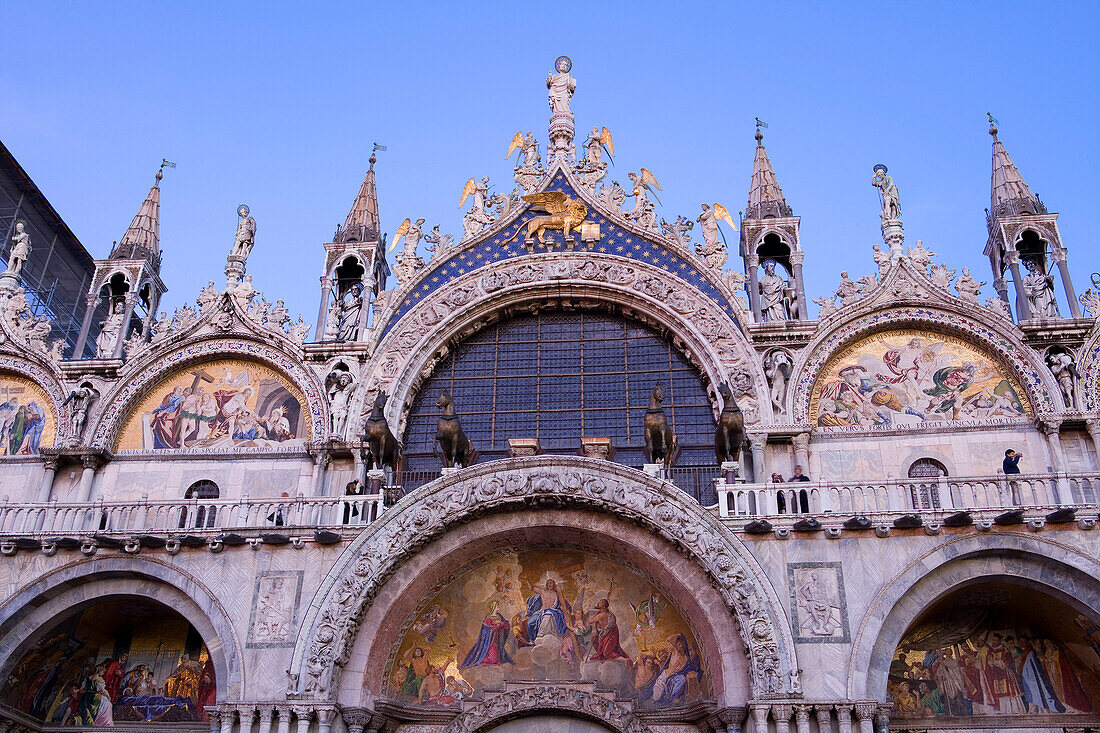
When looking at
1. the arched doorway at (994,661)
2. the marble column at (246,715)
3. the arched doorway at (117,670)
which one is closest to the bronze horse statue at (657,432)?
the arched doorway at (994,661)

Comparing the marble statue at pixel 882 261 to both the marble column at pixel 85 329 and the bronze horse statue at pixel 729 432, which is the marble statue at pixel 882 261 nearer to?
the bronze horse statue at pixel 729 432

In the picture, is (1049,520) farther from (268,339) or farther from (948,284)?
(268,339)

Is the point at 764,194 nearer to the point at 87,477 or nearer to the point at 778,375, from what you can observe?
the point at 778,375

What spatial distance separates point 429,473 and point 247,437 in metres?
3.70

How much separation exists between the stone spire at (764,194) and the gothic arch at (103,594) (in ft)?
43.1

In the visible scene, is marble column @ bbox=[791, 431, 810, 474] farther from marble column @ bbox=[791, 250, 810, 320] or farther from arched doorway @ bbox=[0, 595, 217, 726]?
arched doorway @ bbox=[0, 595, 217, 726]

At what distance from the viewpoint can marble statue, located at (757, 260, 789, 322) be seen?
19.6 metres

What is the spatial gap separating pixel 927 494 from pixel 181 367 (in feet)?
47.4

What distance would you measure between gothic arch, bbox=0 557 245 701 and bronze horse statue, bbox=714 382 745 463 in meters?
8.53

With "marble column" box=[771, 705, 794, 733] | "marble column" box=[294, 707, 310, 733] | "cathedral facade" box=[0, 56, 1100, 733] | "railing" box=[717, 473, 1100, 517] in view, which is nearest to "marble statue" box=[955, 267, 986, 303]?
"cathedral facade" box=[0, 56, 1100, 733]

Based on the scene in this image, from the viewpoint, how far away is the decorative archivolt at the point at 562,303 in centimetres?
1928

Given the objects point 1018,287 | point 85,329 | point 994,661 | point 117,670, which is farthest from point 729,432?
point 85,329

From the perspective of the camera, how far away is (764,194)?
70.6 ft

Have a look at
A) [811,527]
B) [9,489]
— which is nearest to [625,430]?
[811,527]
